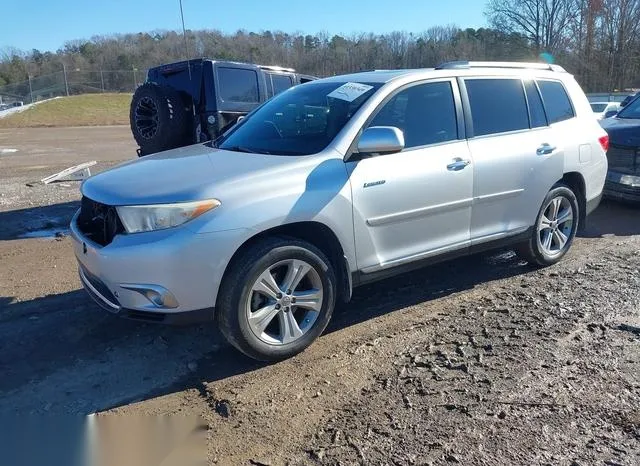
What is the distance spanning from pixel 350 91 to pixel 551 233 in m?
2.54

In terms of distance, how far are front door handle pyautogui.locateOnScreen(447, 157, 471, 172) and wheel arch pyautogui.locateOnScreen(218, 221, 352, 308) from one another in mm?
1192

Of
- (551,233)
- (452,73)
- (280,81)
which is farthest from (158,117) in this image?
(551,233)

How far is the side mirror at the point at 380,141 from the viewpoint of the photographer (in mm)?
4016

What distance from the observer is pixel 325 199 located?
3.88 m

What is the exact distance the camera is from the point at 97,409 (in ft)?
10.9

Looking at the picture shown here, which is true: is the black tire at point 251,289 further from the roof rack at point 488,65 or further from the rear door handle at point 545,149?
the rear door handle at point 545,149

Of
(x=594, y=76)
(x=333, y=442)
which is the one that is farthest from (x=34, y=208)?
(x=594, y=76)

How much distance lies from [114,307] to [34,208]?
643cm

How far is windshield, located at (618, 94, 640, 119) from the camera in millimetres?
9547

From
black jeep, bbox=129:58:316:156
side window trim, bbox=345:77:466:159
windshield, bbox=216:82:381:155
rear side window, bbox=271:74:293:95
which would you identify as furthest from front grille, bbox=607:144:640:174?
windshield, bbox=216:82:381:155

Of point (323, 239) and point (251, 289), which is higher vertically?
point (323, 239)

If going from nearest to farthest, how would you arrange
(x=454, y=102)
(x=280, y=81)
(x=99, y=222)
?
(x=99, y=222) < (x=454, y=102) < (x=280, y=81)

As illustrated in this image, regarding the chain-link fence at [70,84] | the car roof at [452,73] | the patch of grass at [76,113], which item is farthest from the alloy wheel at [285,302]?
the chain-link fence at [70,84]

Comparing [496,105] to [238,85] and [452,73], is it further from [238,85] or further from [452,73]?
[238,85]
